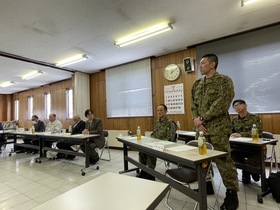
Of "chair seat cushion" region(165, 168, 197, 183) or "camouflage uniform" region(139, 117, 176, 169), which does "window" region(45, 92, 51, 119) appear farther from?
"chair seat cushion" region(165, 168, 197, 183)

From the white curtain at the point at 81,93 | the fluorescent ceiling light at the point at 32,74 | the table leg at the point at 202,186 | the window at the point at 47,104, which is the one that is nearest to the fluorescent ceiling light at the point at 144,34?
the table leg at the point at 202,186

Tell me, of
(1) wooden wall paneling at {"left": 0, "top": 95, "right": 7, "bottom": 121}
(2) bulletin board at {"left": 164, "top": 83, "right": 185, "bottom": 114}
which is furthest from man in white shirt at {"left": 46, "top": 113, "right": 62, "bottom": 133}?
(1) wooden wall paneling at {"left": 0, "top": 95, "right": 7, "bottom": 121}

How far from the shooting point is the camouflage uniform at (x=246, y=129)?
2.60m

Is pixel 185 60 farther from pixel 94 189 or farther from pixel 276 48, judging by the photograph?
pixel 94 189

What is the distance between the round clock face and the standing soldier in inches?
97.7

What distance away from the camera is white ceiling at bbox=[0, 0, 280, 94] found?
271 cm

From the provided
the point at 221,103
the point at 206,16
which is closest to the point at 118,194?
the point at 221,103

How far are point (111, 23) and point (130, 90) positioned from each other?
257 centimetres

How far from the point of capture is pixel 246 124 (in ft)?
9.64

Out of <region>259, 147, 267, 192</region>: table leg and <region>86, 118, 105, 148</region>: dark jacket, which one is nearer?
<region>259, 147, 267, 192</region>: table leg

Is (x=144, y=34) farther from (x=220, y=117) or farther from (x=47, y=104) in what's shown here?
(x=47, y=104)

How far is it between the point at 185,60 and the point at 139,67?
1.48 m

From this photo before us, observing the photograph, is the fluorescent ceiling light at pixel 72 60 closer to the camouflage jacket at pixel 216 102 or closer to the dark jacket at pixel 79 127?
the dark jacket at pixel 79 127

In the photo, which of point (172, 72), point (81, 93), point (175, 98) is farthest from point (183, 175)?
point (81, 93)
